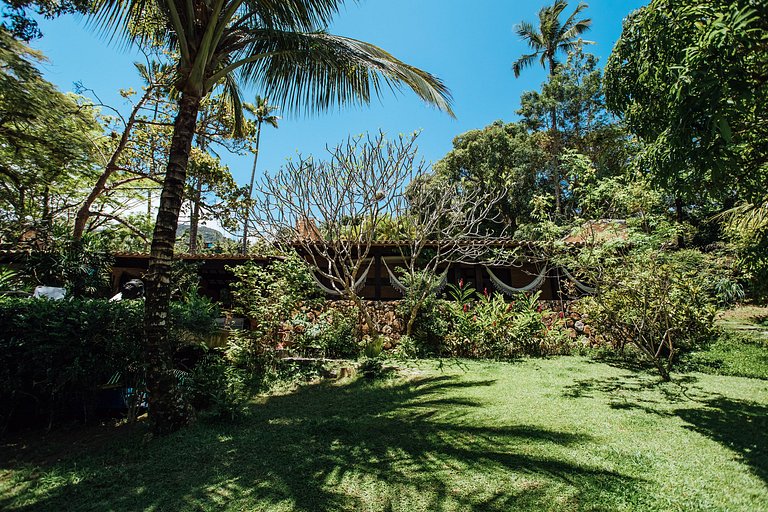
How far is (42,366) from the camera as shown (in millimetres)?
4340

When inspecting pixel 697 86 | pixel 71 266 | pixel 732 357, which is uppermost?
pixel 697 86

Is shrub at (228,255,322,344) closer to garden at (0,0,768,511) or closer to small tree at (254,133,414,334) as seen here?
garden at (0,0,768,511)

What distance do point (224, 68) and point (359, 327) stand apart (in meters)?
6.72

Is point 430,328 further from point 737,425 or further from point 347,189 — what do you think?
point 737,425

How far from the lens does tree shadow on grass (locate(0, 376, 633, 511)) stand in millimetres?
2709

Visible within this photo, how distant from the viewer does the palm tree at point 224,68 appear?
4.16 metres

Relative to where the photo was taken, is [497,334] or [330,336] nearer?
[330,336]

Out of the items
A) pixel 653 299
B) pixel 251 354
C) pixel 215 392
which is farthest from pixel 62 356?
pixel 653 299

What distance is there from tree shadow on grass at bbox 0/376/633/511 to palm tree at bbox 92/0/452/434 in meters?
0.84

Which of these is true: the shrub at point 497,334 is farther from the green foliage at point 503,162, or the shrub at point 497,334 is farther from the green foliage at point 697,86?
the green foliage at point 503,162

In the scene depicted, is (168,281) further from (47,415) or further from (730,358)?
(730,358)

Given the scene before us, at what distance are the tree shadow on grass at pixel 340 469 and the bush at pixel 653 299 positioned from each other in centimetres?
350

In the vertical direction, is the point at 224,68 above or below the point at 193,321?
above

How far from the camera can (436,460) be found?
10.8 feet
